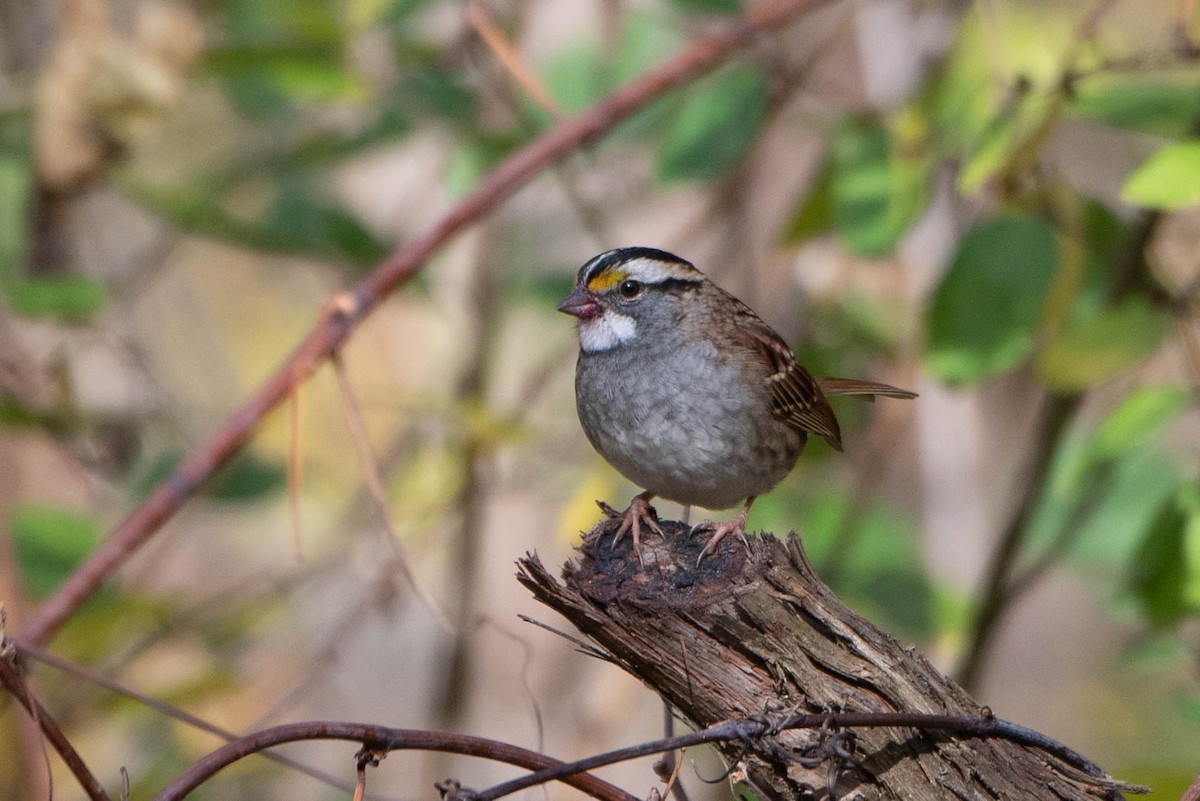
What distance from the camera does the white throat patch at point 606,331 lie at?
3049 millimetres

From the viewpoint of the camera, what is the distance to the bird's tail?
3.44 meters

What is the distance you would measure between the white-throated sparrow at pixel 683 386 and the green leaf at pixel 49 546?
142cm

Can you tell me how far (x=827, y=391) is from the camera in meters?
3.45

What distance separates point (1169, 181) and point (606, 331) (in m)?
1.28

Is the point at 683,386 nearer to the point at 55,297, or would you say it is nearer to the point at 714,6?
the point at 714,6

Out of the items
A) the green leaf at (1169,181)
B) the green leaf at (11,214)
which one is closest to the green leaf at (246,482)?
the green leaf at (11,214)

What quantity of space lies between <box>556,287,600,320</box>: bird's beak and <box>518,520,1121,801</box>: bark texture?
1.34 meters

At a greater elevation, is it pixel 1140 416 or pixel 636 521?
pixel 1140 416

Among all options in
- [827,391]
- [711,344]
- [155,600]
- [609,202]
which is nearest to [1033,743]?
[711,344]

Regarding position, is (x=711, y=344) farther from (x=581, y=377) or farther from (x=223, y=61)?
(x=223, y=61)

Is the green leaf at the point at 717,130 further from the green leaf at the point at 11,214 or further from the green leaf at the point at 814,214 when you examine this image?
the green leaf at the point at 11,214

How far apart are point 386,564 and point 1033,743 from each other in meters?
2.92

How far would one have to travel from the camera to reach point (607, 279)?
124 inches

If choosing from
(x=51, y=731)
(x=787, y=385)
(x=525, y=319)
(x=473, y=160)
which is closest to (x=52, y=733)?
(x=51, y=731)
